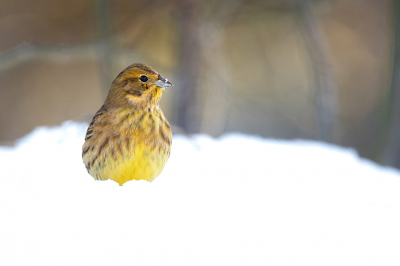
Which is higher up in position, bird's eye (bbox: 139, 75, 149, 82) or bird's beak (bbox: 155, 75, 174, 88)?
bird's eye (bbox: 139, 75, 149, 82)

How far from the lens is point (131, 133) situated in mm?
2670

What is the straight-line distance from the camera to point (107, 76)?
14.9 ft

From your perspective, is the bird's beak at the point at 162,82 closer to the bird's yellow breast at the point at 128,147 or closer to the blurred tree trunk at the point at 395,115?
the bird's yellow breast at the point at 128,147

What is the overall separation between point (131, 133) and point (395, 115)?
2.82 metres

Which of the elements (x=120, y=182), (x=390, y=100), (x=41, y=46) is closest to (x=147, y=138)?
(x=120, y=182)

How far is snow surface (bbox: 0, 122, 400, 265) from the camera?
1.71 metres

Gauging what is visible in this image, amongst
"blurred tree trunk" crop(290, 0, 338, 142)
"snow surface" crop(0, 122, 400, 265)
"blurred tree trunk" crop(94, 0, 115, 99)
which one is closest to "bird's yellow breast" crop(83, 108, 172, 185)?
"snow surface" crop(0, 122, 400, 265)

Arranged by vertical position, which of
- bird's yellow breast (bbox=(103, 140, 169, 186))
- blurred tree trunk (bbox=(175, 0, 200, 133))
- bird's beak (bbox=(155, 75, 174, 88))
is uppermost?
blurred tree trunk (bbox=(175, 0, 200, 133))

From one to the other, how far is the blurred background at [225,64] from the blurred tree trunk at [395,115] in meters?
0.02

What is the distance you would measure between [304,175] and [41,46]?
271 cm

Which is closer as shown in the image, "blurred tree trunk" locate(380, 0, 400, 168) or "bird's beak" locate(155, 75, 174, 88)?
"bird's beak" locate(155, 75, 174, 88)

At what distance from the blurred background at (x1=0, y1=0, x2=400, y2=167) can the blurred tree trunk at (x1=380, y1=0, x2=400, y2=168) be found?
0.05ft

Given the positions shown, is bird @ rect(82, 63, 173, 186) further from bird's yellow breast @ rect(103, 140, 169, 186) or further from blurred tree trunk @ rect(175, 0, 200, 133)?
blurred tree trunk @ rect(175, 0, 200, 133)

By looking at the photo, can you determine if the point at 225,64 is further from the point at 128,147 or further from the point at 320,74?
the point at 128,147
